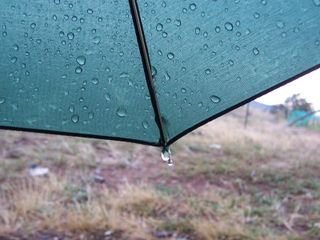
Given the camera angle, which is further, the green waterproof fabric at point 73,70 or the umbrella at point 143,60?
the green waterproof fabric at point 73,70

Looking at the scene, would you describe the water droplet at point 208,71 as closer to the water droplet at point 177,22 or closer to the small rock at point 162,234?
the water droplet at point 177,22

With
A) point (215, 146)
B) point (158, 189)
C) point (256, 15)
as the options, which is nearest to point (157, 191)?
point (158, 189)

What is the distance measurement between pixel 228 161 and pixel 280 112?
703cm

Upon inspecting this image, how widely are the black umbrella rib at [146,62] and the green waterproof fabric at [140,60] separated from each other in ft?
0.04

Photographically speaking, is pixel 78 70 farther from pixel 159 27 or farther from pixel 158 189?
pixel 158 189

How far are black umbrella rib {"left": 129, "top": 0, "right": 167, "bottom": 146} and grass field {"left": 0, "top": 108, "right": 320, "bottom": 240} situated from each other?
1660mm

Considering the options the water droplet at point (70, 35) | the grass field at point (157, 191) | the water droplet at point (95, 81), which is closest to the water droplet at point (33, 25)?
the water droplet at point (70, 35)

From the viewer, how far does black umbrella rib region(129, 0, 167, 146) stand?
4.02 ft

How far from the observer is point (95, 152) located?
487cm

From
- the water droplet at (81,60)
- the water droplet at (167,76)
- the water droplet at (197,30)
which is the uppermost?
the water droplet at (81,60)

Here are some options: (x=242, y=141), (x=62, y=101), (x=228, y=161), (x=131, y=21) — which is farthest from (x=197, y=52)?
(x=242, y=141)

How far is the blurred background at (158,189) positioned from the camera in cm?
296

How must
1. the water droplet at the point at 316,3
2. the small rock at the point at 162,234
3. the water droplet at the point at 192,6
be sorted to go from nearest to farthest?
the water droplet at the point at 316,3 < the water droplet at the point at 192,6 < the small rock at the point at 162,234

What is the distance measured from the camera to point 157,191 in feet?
11.7
